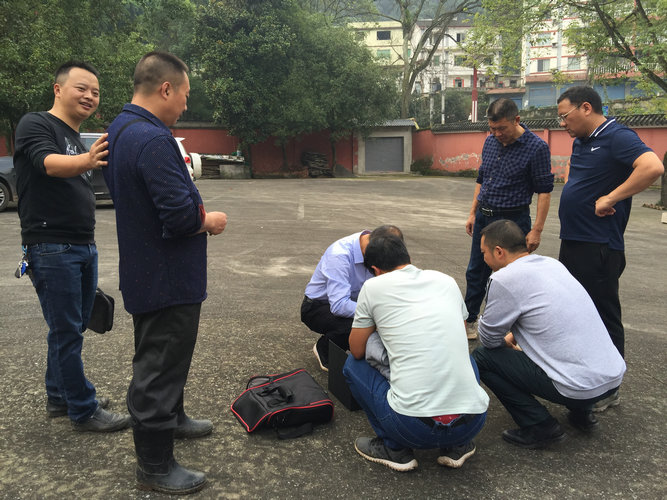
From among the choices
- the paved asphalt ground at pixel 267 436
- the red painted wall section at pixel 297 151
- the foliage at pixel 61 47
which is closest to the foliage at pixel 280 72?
the red painted wall section at pixel 297 151

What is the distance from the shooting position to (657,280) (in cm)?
679

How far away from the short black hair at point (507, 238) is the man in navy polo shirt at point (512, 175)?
48.8 inches

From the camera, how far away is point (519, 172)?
404 centimetres

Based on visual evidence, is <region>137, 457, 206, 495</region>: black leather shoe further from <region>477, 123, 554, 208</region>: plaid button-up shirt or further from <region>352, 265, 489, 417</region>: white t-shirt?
<region>477, 123, 554, 208</region>: plaid button-up shirt

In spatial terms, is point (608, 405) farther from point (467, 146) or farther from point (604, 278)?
point (467, 146)

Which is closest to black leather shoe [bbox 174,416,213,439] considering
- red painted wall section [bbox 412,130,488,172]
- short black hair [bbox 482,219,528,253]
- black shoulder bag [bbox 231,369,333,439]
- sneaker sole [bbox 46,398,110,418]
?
black shoulder bag [bbox 231,369,333,439]

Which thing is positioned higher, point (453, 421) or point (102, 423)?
point (453, 421)

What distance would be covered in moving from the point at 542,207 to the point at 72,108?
322cm

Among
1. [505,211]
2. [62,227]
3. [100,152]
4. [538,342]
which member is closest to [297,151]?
[505,211]

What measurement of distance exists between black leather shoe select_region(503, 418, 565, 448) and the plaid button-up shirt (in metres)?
1.80

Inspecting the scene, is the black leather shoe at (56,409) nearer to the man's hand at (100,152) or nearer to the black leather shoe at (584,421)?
the man's hand at (100,152)

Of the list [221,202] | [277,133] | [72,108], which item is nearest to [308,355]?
[72,108]

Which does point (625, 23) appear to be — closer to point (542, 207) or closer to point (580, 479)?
point (542, 207)

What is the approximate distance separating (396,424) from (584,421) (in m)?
1.19
